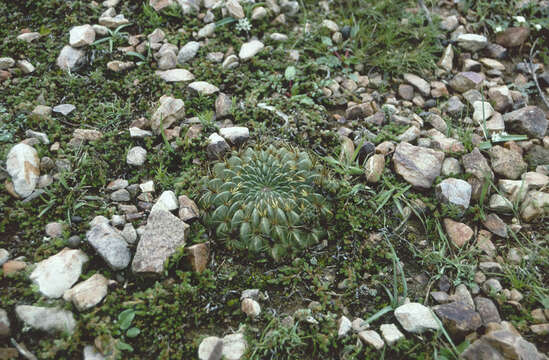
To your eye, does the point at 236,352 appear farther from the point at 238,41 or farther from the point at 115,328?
the point at 238,41

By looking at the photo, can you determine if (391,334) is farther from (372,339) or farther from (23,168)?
(23,168)

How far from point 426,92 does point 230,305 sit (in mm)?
2948

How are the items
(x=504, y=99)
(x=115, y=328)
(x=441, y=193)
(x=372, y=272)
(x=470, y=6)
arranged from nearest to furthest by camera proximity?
(x=115, y=328) < (x=372, y=272) < (x=441, y=193) < (x=504, y=99) < (x=470, y=6)

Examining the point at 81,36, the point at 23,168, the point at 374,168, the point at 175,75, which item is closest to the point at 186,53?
the point at 175,75

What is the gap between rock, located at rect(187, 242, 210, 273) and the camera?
10.3 ft

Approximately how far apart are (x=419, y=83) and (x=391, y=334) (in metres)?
2.69

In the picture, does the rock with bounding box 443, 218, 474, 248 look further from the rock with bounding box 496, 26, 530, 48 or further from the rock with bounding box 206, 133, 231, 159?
the rock with bounding box 496, 26, 530, 48

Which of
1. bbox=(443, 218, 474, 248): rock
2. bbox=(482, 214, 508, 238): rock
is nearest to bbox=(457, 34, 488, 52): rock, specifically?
bbox=(482, 214, 508, 238): rock

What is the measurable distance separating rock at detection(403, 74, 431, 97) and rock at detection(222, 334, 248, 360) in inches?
120

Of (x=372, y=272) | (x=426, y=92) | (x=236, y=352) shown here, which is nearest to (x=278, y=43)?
(x=426, y=92)

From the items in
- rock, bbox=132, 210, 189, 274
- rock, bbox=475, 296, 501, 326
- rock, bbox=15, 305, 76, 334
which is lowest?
rock, bbox=475, 296, 501, 326

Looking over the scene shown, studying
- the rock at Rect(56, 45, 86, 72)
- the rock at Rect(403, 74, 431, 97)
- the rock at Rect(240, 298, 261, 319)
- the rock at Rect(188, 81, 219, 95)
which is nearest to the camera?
the rock at Rect(240, 298, 261, 319)

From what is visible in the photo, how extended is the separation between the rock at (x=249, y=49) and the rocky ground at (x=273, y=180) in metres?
0.02

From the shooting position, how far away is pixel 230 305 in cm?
309
